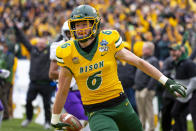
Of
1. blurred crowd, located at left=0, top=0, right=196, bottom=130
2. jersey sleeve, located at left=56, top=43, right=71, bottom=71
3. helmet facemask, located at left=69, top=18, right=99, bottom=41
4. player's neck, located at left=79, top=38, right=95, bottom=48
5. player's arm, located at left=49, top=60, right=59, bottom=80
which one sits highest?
helmet facemask, located at left=69, top=18, right=99, bottom=41

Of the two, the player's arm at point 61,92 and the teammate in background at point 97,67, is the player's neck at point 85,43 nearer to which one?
the teammate in background at point 97,67

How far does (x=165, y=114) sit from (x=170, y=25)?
29.7 ft

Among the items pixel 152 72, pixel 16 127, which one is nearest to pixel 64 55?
pixel 152 72

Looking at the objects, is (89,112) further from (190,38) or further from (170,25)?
(170,25)

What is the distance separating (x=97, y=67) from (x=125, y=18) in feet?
53.3

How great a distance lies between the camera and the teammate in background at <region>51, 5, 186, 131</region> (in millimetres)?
4590

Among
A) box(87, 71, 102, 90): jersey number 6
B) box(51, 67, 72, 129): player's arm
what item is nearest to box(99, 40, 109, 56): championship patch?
box(87, 71, 102, 90): jersey number 6

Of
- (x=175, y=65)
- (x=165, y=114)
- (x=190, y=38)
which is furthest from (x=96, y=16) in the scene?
(x=190, y=38)

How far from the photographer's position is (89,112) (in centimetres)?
468

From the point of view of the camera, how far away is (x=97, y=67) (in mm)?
4582

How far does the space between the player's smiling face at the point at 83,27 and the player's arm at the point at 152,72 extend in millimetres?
383

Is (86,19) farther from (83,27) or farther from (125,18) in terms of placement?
(125,18)

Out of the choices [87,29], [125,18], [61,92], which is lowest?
[125,18]

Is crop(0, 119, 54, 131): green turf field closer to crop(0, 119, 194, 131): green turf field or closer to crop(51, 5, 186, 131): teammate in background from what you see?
crop(0, 119, 194, 131): green turf field
